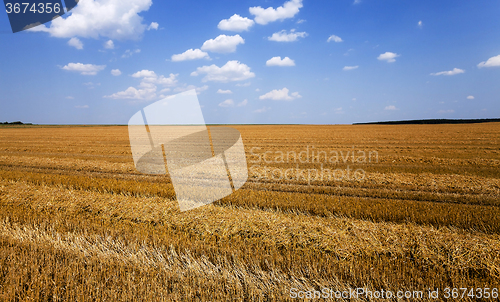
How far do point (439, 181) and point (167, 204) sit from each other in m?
9.94

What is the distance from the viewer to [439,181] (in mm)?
10109

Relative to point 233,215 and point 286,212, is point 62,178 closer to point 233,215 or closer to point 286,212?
point 233,215

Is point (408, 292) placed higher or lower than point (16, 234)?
lower

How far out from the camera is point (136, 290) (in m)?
3.59

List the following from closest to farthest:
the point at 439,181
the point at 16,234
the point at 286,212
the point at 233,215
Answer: the point at 16,234, the point at 233,215, the point at 286,212, the point at 439,181

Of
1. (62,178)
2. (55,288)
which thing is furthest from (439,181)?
(62,178)

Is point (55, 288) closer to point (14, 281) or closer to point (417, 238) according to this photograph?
point (14, 281)

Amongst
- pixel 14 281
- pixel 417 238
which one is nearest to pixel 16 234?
pixel 14 281

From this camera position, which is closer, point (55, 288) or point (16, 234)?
point (55, 288)

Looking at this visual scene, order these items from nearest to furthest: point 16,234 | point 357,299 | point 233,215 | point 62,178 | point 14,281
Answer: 1. point 357,299
2. point 14,281
3. point 16,234
4. point 233,215
5. point 62,178

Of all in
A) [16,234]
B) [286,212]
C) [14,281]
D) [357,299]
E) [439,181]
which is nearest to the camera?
[357,299]

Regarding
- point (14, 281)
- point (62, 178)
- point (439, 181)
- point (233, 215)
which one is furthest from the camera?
point (62, 178)

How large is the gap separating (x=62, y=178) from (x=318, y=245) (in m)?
11.1

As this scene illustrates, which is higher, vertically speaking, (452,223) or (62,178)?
(62,178)
